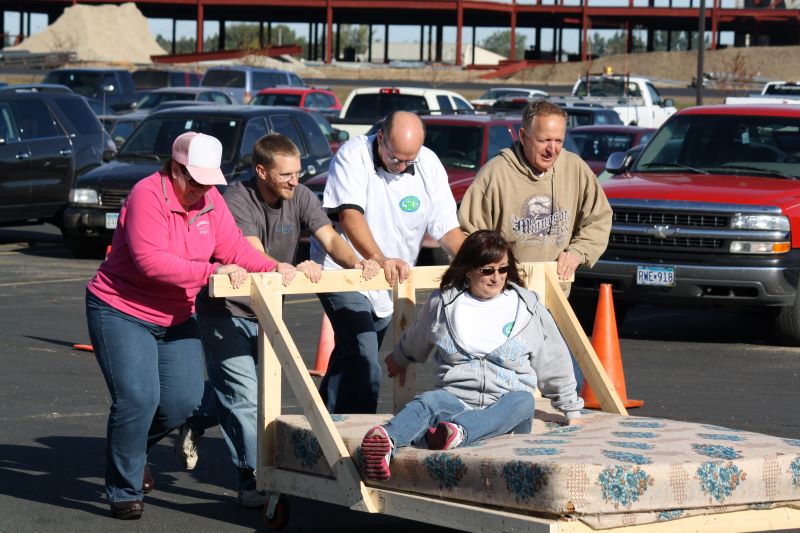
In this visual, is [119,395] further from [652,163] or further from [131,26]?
[131,26]

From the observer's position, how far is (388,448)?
588cm

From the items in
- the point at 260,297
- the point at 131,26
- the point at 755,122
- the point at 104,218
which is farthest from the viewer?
the point at 131,26

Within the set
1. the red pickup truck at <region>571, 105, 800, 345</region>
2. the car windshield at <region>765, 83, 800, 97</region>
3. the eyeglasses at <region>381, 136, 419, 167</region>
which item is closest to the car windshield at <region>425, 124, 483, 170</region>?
the red pickup truck at <region>571, 105, 800, 345</region>

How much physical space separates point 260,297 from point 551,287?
1726 millimetres

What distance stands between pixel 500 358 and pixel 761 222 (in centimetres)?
606

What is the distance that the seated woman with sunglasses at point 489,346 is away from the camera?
20.7 feet

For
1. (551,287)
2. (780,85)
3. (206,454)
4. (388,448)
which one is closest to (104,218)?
(206,454)

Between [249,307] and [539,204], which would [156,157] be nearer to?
[539,204]

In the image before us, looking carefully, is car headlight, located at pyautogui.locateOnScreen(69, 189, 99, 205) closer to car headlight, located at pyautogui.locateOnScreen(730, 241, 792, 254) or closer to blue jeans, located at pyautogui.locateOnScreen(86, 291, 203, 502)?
car headlight, located at pyautogui.locateOnScreen(730, 241, 792, 254)

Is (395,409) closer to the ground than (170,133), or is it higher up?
closer to the ground

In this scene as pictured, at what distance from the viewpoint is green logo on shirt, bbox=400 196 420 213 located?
7.42 metres

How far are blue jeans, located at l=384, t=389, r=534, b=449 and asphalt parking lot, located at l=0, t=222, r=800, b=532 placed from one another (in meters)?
0.74

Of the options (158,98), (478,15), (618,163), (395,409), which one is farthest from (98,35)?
(395,409)

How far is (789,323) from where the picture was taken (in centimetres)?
1221
